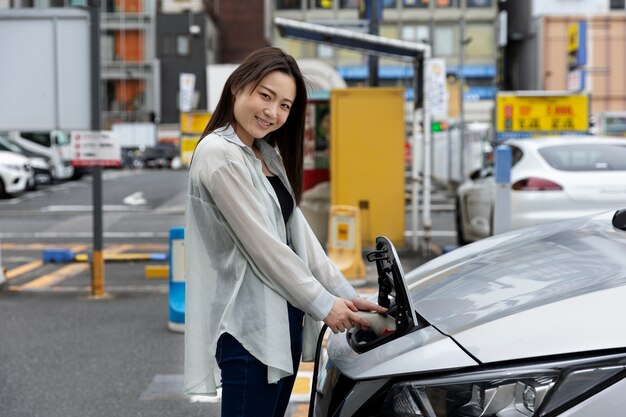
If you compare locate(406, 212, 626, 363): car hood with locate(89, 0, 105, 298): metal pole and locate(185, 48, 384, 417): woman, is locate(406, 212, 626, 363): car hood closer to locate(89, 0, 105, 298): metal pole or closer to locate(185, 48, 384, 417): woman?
locate(185, 48, 384, 417): woman

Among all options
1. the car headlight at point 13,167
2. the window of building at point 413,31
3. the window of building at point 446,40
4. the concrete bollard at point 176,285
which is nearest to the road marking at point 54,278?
the concrete bollard at point 176,285

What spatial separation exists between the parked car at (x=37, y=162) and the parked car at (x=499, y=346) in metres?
25.1

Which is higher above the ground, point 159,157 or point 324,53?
point 324,53

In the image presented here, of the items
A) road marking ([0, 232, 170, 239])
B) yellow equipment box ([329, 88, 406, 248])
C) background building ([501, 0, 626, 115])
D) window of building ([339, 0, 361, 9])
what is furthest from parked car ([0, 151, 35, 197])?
window of building ([339, 0, 361, 9])

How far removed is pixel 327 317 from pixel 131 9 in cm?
6135

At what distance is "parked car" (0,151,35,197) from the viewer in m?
22.7

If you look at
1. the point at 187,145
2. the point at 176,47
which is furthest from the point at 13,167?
the point at 176,47

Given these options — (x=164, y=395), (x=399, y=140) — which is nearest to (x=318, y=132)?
(x=399, y=140)

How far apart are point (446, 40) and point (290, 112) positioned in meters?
58.2

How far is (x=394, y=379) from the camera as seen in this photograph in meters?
2.18

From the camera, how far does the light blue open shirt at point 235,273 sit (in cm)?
244

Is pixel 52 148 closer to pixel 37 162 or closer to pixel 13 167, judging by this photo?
pixel 37 162

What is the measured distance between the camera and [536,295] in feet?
7.36

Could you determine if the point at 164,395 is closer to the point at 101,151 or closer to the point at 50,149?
the point at 101,151
